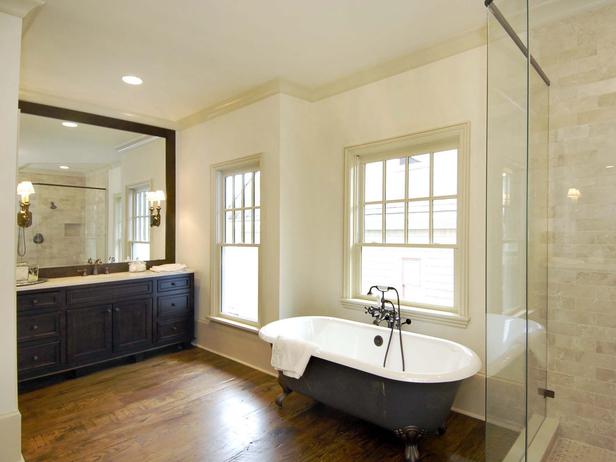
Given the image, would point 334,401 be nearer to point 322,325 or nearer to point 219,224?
point 322,325

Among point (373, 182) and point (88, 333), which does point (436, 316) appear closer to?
point (373, 182)

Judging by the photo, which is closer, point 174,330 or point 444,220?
point 444,220

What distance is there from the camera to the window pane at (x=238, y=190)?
389 centimetres

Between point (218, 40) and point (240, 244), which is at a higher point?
point (218, 40)

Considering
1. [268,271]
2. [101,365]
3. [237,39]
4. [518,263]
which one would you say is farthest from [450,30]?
[101,365]

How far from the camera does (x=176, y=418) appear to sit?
2617 mm

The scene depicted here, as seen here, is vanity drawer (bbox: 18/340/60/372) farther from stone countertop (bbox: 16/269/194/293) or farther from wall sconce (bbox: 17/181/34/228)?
wall sconce (bbox: 17/181/34/228)

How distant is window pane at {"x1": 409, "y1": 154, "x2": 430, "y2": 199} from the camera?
2887 millimetres

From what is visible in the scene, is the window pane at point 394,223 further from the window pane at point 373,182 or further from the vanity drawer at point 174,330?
the vanity drawer at point 174,330

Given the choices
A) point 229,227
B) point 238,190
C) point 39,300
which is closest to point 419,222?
point 238,190

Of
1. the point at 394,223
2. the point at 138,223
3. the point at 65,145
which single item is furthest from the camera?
the point at 138,223

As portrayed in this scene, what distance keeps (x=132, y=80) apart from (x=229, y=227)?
1651mm

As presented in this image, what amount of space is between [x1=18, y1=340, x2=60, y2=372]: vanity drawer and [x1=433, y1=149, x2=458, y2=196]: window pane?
11.3 ft

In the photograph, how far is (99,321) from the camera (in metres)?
3.48
